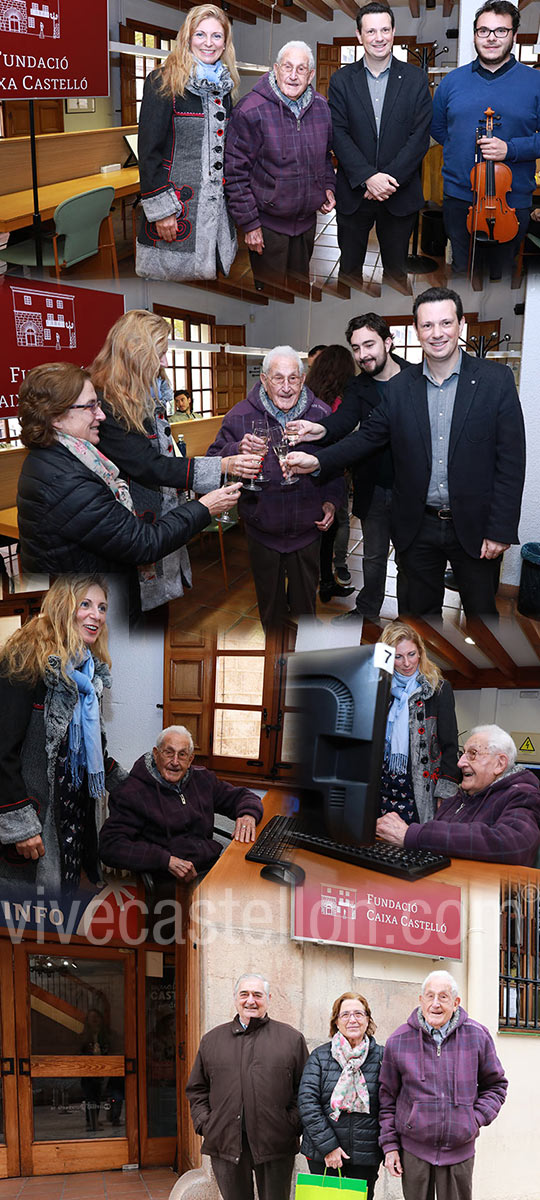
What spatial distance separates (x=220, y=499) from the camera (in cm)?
254

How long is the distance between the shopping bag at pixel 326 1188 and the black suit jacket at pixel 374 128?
2.23 metres

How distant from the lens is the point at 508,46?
2848 mm

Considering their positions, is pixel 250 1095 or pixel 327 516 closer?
pixel 327 516

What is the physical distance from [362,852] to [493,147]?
1671 mm

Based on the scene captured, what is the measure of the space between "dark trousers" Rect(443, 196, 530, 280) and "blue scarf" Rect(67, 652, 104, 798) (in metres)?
1.33

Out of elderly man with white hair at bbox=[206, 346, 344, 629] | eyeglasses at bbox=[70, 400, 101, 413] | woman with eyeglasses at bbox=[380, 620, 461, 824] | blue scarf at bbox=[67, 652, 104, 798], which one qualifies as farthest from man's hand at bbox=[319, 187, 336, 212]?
blue scarf at bbox=[67, 652, 104, 798]

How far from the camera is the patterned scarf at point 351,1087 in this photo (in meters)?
2.85

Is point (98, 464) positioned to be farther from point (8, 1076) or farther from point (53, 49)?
point (8, 1076)

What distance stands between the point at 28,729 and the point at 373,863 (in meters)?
0.85

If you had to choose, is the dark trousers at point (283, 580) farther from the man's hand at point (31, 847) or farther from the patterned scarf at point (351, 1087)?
the patterned scarf at point (351, 1087)

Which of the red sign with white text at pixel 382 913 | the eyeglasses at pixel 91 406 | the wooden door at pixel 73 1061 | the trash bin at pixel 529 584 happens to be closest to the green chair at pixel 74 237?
the eyeglasses at pixel 91 406

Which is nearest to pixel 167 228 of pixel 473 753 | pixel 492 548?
pixel 492 548

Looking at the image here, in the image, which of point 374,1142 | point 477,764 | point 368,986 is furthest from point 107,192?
point 374,1142

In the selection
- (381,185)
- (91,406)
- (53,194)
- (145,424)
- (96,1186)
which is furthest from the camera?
(96,1186)
